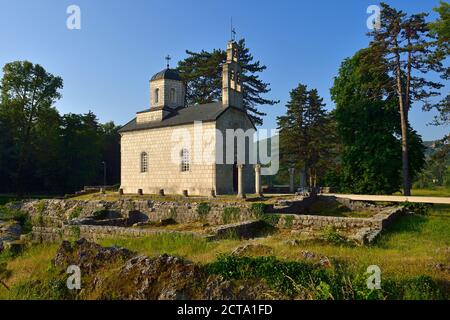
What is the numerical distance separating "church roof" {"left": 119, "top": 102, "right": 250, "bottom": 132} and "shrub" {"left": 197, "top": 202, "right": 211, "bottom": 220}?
30.6 ft

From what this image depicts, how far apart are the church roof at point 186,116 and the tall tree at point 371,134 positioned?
9628 millimetres

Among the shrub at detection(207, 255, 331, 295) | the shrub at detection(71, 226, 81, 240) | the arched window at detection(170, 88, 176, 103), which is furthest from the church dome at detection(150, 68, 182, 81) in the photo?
the shrub at detection(207, 255, 331, 295)

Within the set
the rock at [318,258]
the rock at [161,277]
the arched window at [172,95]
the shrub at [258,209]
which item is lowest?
the rock at [161,277]

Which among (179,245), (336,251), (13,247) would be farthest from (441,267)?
(13,247)

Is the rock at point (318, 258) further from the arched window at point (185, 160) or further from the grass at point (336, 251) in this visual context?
the arched window at point (185, 160)

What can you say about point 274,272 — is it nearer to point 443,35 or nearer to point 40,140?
point 443,35

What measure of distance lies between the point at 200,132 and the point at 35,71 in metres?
23.1

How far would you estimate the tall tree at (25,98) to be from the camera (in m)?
38.6

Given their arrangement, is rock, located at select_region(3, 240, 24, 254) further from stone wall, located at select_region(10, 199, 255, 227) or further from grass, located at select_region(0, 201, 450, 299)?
stone wall, located at select_region(10, 199, 255, 227)

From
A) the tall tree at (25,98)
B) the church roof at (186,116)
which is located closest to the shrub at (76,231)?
the church roof at (186,116)

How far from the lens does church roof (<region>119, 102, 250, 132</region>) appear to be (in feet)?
94.1

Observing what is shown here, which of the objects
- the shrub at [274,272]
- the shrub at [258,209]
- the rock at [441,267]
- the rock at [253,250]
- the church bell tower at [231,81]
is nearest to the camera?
the shrub at [274,272]

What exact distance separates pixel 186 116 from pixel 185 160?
3.90 m
